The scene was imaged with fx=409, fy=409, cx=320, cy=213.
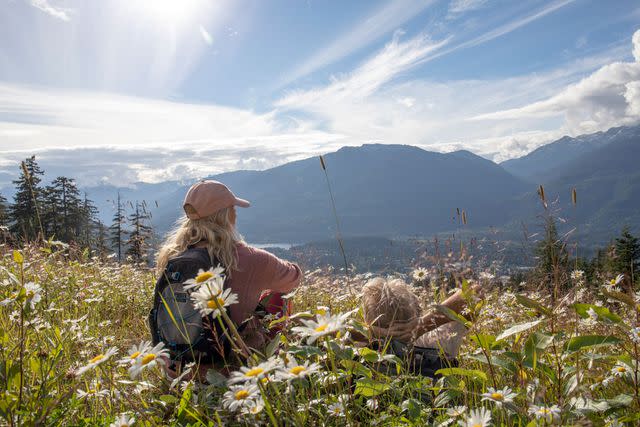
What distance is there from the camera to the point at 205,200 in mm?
3531

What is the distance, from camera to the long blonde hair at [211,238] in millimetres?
3236

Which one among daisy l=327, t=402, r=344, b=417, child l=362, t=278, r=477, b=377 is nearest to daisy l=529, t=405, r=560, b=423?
daisy l=327, t=402, r=344, b=417

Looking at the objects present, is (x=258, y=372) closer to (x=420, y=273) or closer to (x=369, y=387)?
(x=369, y=387)

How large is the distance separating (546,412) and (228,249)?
2.46 metres

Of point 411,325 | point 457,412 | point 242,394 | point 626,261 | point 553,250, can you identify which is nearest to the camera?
point 242,394

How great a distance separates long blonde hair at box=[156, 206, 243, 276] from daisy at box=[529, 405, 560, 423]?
2.22 m

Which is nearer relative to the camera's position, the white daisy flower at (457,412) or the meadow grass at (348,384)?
the meadow grass at (348,384)

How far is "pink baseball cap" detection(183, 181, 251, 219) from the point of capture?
3.50 m

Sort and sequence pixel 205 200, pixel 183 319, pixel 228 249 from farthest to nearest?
pixel 205 200 → pixel 228 249 → pixel 183 319

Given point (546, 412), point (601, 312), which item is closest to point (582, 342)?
point (601, 312)

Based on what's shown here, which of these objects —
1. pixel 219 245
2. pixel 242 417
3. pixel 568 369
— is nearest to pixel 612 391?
pixel 568 369

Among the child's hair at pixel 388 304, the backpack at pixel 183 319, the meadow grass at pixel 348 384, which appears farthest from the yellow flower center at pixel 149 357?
the child's hair at pixel 388 304

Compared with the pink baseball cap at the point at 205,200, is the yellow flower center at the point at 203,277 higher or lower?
lower

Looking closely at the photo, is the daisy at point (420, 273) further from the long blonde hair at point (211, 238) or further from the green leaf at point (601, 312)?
the green leaf at point (601, 312)
